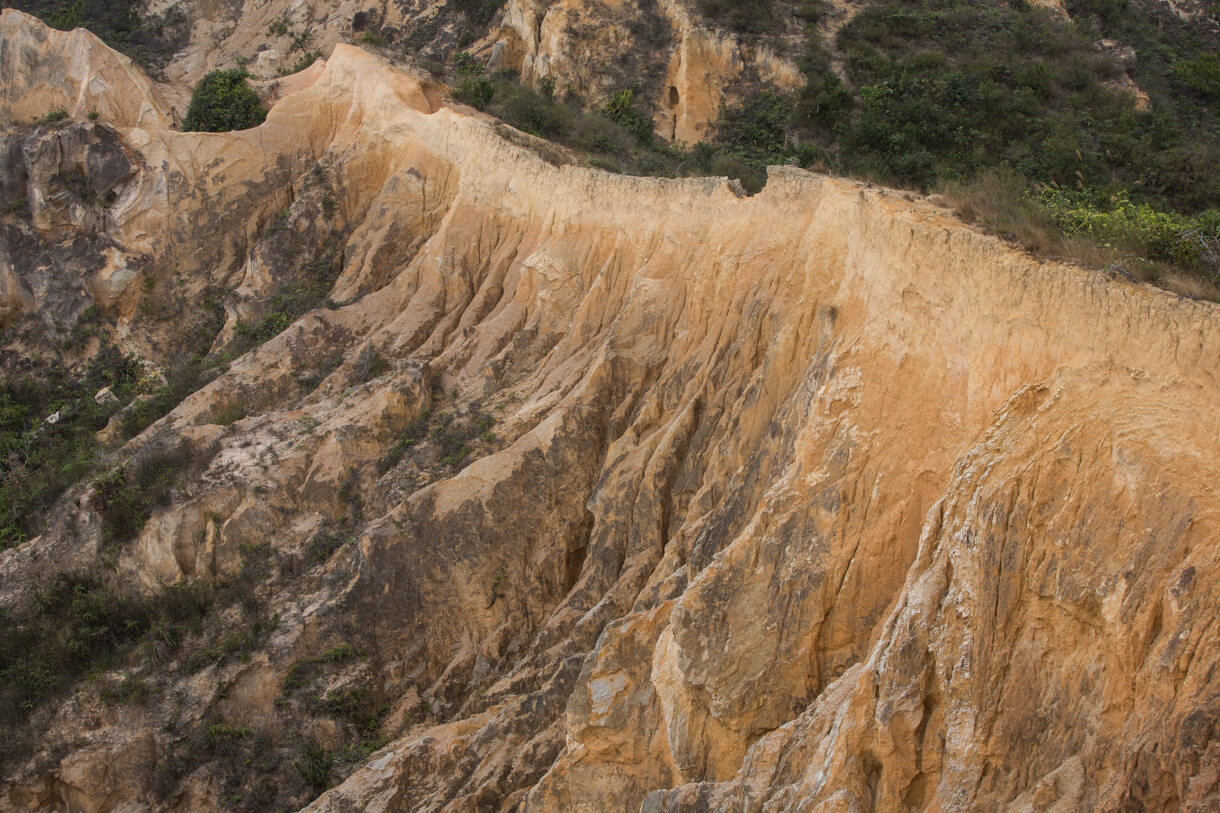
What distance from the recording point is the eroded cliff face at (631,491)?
28.1ft

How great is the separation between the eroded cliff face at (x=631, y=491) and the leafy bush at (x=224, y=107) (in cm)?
131

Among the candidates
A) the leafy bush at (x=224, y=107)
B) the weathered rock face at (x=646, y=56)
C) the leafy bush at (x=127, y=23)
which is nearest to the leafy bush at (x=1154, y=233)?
the weathered rock face at (x=646, y=56)

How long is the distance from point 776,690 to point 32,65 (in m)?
26.5

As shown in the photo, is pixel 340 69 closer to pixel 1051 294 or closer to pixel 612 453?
pixel 612 453

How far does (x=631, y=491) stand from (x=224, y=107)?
62.4 ft

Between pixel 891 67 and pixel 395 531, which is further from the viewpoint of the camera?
pixel 891 67

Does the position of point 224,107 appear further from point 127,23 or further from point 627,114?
point 127,23

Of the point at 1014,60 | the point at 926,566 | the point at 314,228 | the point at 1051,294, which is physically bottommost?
the point at 314,228

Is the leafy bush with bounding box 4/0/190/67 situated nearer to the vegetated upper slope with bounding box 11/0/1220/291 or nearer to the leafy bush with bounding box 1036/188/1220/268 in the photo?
the vegetated upper slope with bounding box 11/0/1220/291

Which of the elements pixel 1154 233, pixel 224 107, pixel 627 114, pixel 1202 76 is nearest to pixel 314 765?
pixel 1154 233

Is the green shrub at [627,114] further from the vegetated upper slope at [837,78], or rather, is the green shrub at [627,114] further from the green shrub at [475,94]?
the green shrub at [475,94]

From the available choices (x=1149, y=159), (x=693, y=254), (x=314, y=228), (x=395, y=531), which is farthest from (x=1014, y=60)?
(x=395, y=531)

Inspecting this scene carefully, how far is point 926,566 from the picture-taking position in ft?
31.9

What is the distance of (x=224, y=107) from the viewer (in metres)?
28.3
